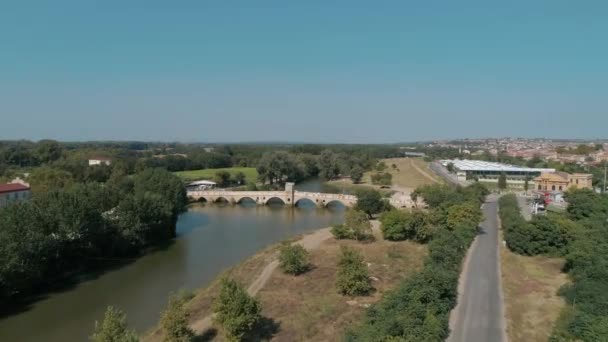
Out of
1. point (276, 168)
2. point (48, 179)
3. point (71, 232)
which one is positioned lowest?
point (71, 232)

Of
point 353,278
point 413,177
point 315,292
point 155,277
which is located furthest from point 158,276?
point 413,177

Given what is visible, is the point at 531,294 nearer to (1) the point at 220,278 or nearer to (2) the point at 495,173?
(1) the point at 220,278

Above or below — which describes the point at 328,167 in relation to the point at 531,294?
above

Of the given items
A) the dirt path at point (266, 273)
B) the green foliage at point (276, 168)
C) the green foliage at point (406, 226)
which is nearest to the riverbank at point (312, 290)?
the dirt path at point (266, 273)

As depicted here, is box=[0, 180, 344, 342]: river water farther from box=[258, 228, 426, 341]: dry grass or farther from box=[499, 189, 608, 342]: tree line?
box=[499, 189, 608, 342]: tree line

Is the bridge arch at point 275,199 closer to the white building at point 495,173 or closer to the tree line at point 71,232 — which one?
the tree line at point 71,232

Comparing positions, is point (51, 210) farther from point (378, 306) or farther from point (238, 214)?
point (238, 214)
